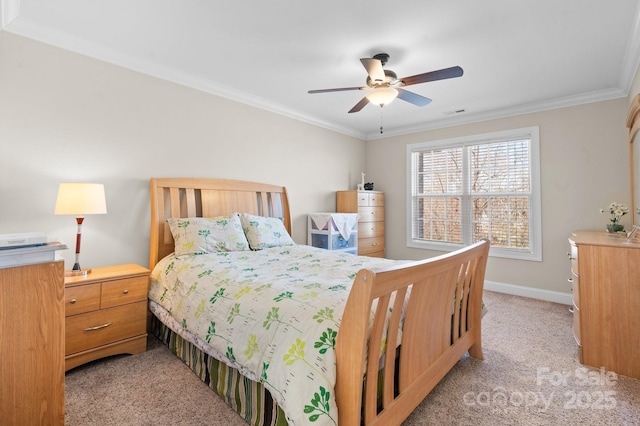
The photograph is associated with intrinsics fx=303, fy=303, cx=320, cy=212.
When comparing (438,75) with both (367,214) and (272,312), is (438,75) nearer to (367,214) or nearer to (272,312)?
(272,312)

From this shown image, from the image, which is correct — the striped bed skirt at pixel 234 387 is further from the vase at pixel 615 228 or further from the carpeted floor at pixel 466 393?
the vase at pixel 615 228

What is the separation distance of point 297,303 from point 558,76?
342cm

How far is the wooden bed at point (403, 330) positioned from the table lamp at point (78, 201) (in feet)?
1.78

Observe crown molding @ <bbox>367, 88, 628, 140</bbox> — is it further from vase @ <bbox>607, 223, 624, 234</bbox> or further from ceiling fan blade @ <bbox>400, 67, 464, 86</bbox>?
ceiling fan blade @ <bbox>400, 67, 464, 86</bbox>

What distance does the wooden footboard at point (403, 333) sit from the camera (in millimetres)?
1097

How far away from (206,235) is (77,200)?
3.14ft

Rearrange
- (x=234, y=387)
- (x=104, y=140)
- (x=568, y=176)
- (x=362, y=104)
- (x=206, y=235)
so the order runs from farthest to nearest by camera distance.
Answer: (x=568, y=176)
(x=362, y=104)
(x=206, y=235)
(x=104, y=140)
(x=234, y=387)

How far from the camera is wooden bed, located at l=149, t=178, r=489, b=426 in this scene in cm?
110

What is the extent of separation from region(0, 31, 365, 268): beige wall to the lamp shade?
312 millimetres

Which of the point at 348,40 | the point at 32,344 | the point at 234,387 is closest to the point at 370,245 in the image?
the point at 348,40

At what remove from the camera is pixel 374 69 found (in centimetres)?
223

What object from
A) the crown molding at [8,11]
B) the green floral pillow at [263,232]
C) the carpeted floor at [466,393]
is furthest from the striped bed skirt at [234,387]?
the crown molding at [8,11]

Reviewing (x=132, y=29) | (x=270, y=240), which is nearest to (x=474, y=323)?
(x=270, y=240)

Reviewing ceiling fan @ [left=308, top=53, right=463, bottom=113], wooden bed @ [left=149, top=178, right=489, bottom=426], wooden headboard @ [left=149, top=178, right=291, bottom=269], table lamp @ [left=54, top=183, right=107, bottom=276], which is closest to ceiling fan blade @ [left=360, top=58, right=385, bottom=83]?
ceiling fan @ [left=308, top=53, right=463, bottom=113]
